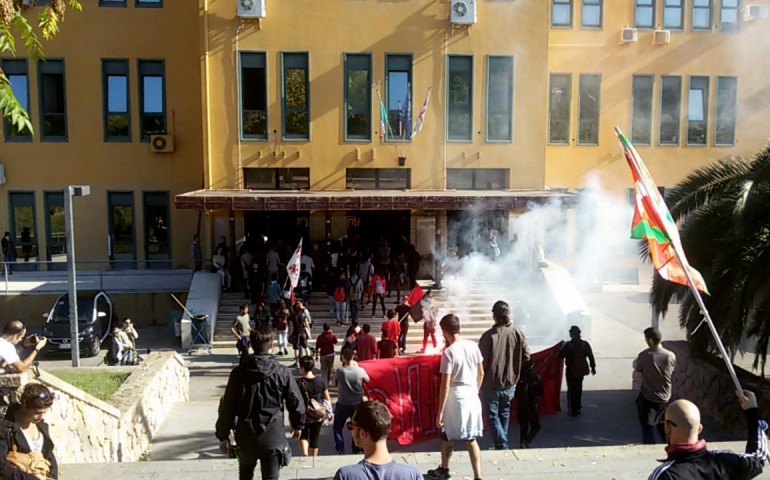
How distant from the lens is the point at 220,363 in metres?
15.7

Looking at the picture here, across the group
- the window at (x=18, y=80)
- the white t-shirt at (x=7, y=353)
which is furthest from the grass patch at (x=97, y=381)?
the window at (x=18, y=80)

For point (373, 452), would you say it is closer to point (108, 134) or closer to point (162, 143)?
point (162, 143)

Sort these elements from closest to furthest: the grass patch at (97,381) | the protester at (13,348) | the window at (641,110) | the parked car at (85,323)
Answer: the protester at (13,348) → the grass patch at (97,381) → the parked car at (85,323) → the window at (641,110)

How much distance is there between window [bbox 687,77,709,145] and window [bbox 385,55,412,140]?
10.6m

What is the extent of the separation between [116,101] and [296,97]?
6.71 meters

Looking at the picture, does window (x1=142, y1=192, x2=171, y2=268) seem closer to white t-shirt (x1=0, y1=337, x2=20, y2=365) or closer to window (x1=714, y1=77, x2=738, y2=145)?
white t-shirt (x1=0, y1=337, x2=20, y2=365)

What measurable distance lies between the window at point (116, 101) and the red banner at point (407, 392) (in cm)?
1667

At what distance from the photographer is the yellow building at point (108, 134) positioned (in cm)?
2216

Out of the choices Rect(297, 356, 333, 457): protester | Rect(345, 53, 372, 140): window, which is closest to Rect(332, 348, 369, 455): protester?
Rect(297, 356, 333, 457): protester

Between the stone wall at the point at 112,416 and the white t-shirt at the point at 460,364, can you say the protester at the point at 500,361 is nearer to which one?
the white t-shirt at the point at 460,364

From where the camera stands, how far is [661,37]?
23.2 m

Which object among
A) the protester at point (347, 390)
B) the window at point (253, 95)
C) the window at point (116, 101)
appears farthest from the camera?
the window at point (116, 101)

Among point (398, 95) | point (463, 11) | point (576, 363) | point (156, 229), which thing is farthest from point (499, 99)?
point (156, 229)

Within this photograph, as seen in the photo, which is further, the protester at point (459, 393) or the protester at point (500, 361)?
the protester at point (500, 361)
